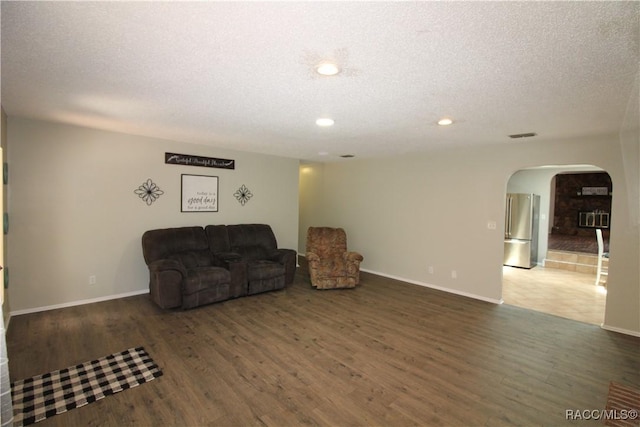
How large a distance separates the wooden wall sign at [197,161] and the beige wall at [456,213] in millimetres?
2640

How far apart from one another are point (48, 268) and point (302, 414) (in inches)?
148

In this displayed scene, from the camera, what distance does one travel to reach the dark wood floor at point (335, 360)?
7.02ft

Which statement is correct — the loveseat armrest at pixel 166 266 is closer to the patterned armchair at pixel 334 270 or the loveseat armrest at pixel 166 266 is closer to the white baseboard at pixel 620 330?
the patterned armchair at pixel 334 270

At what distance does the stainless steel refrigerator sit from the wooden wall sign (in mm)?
6101

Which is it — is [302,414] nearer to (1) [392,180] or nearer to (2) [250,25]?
(2) [250,25]

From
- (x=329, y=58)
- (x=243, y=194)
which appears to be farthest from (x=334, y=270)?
(x=329, y=58)

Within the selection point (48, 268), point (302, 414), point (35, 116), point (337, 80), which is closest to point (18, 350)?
point (48, 268)

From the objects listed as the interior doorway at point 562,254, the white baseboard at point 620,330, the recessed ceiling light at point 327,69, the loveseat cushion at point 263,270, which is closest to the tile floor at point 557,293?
the interior doorway at point 562,254

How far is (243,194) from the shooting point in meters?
5.66

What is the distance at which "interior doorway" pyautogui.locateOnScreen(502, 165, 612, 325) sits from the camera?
15.1 feet

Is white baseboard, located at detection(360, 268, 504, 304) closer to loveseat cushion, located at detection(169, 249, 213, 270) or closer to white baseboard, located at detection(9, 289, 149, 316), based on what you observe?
loveseat cushion, located at detection(169, 249, 213, 270)

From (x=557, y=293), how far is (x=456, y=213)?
2210 mm

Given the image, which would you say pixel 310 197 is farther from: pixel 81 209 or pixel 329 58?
pixel 329 58

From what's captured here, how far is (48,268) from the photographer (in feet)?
12.5
